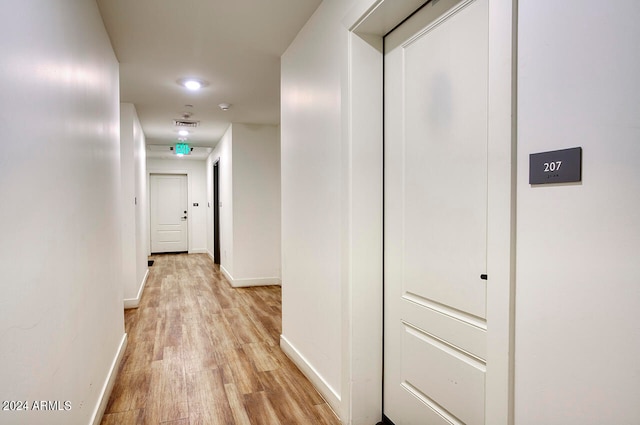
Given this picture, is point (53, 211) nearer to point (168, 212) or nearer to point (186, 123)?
point (186, 123)

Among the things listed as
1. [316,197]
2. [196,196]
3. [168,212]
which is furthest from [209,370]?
[168,212]

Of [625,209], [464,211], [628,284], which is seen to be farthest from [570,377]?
[464,211]

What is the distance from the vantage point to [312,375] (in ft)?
8.64

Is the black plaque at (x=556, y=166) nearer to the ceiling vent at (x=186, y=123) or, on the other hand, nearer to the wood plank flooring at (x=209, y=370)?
the wood plank flooring at (x=209, y=370)

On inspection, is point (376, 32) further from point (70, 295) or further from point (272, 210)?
point (272, 210)

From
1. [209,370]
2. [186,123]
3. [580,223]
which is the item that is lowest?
[209,370]

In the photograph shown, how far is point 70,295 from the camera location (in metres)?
1.65

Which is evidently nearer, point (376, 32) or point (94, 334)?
point (376, 32)

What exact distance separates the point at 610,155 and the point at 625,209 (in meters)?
0.12

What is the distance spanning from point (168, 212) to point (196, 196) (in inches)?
33.6

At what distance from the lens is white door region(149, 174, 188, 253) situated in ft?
32.6

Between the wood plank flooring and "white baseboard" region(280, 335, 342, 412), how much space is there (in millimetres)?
41

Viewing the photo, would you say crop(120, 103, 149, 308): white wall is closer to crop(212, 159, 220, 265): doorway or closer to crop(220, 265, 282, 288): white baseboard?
crop(220, 265, 282, 288): white baseboard

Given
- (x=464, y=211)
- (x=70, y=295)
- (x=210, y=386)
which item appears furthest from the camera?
(x=210, y=386)
